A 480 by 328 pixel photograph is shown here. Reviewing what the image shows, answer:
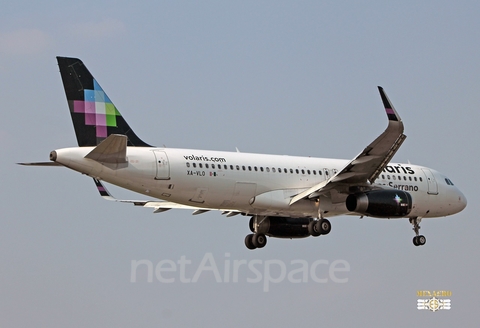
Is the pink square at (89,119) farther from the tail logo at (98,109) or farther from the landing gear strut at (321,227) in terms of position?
the landing gear strut at (321,227)

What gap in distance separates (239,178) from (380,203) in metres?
6.00

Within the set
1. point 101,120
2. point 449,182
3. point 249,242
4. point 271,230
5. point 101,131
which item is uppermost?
point 101,120

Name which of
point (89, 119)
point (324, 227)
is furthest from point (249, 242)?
point (89, 119)

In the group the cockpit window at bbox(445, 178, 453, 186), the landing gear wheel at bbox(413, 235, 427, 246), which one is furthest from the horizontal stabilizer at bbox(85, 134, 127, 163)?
the cockpit window at bbox(445, 178, 453, 186)

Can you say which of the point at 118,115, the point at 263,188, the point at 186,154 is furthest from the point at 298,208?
the point at 118,115

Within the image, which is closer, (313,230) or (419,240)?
(313,230)

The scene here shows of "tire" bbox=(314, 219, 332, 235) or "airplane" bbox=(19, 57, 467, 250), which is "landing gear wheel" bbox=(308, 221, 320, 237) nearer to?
"airplane" bbox=(19, 57, 467, 250)

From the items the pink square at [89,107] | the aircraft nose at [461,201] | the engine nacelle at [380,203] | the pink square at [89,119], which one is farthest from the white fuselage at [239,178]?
the pink square at [89,107]

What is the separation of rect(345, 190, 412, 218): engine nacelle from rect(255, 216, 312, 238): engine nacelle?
425 centimetres

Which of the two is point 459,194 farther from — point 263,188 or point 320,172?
point 263,188

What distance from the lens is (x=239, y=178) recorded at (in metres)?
38.9

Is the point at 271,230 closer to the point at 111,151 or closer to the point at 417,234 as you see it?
the point at 417,234

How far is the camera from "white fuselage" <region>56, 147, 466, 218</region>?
119 feet

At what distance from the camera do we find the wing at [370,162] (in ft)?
120
